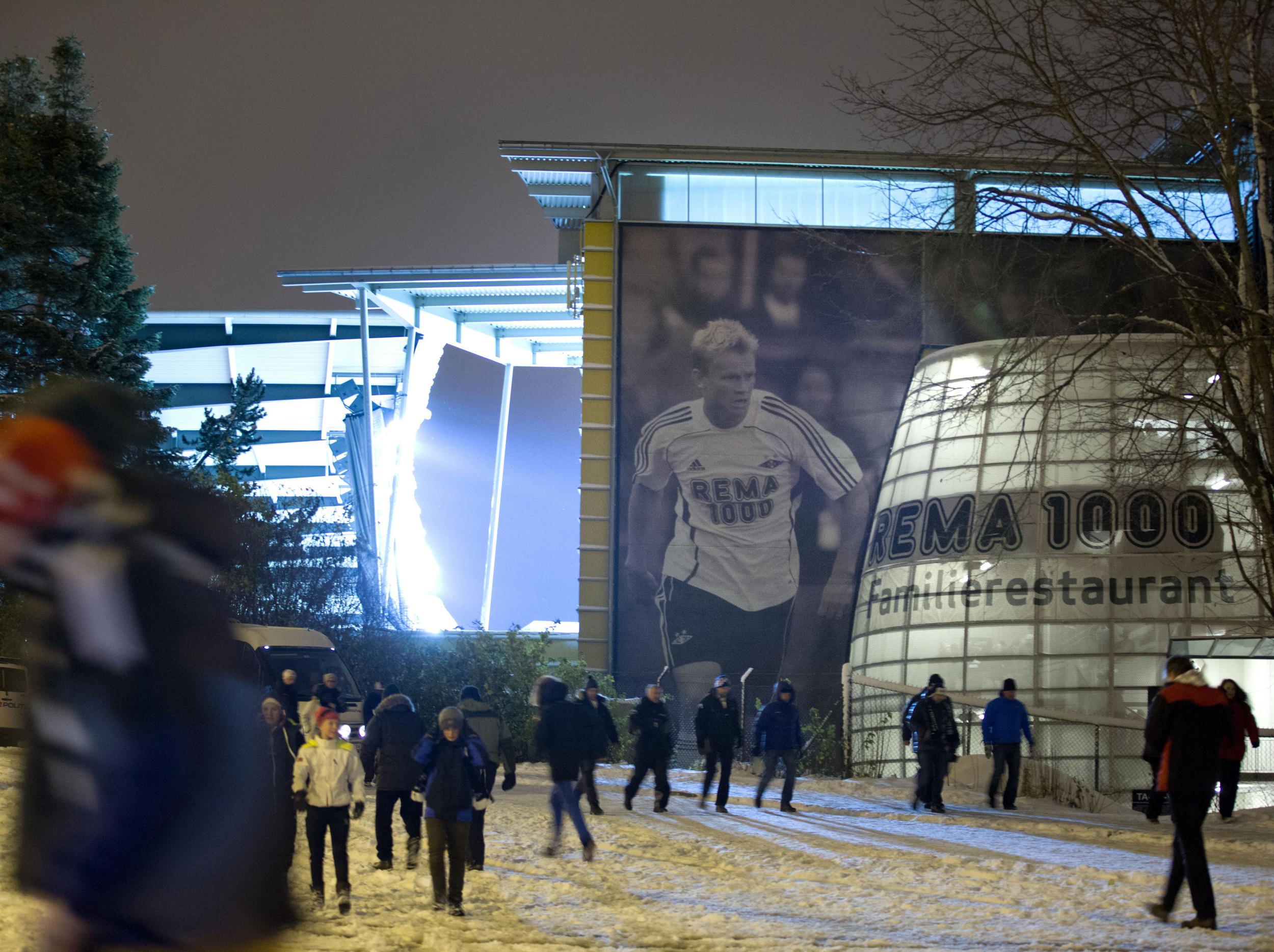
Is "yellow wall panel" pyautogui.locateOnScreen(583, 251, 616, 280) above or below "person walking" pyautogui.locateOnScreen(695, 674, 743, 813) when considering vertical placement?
above

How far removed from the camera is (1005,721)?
56.3ft

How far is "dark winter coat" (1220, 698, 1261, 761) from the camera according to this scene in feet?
51.8

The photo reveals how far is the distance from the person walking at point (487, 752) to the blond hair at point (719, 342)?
839 inches

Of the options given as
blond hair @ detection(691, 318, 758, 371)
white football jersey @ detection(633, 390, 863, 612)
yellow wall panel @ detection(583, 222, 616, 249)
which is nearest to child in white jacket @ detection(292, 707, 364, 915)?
white football jersey @ detection(633, 390, 863, 612)

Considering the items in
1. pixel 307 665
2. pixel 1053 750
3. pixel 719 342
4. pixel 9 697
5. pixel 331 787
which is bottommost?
pixel 1053 750

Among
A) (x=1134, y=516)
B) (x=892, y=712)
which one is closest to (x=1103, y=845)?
(x=892, y=712)

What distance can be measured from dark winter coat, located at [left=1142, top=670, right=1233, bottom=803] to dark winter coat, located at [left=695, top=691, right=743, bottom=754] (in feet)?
27.5

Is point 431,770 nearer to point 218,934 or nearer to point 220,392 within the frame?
point 218,934

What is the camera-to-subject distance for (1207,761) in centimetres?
834

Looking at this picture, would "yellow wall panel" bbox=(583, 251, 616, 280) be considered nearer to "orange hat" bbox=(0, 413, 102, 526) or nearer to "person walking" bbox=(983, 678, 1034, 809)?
"person walking" bbox=(983, 678, 1034, 809)

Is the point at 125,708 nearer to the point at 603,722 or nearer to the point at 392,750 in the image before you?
the point at 392,750

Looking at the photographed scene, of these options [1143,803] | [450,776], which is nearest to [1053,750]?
[1143,803]

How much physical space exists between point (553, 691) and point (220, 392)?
47.2 m

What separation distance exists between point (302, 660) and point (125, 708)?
21.7m
